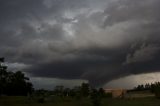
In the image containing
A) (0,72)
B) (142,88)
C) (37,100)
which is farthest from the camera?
(142,88)

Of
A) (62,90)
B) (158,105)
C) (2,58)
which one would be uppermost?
(2,58)

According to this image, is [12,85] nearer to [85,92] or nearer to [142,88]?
[85,92]

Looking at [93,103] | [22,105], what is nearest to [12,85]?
[22,105]

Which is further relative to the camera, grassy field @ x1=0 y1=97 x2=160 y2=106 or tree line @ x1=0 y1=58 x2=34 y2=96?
tree line @ x1=0 y1=58 x2=34 y2=96

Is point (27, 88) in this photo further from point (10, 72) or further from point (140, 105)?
point (140, 105)

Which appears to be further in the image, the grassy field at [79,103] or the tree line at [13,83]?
the tree line at [13,83]

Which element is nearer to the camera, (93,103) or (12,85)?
→ (93,103)

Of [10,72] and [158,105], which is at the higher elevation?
[10,72]

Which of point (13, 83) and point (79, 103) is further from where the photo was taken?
point (13, 83)

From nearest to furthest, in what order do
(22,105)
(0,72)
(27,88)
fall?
(22,105)
(0,72)
(27,88)

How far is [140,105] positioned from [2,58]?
172 ft

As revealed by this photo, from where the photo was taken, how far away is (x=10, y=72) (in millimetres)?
109500

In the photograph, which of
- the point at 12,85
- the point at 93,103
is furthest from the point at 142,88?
the point at 93,103

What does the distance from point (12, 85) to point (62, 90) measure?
17.6 m
